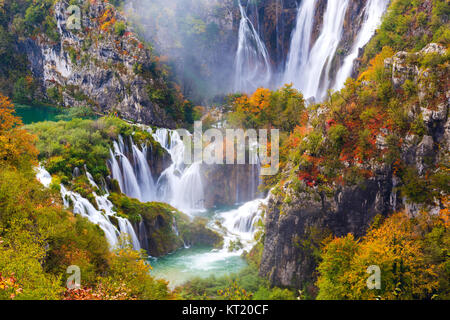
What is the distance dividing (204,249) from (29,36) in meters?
63.6

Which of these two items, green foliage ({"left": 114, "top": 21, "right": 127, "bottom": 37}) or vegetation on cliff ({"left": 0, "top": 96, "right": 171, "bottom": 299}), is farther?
green foliage ({"left": 114, "top": 21, "right": 127, "bottom": 37})

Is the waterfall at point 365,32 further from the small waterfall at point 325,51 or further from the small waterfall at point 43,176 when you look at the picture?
the small waterfall at point 43,176

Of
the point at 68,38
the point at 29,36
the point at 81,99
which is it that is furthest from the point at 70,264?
the point at 29,36

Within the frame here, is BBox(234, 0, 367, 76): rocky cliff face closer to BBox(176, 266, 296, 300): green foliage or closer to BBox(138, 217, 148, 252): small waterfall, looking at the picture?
BBox(138, 217, 148, 252): small waterfall

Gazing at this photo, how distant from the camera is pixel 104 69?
198 feet

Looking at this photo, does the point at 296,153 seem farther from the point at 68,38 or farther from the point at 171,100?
the point at 68,38

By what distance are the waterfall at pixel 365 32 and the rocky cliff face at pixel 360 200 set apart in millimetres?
16255

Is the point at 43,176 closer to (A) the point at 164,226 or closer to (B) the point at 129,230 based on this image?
(B) the point at 129,230

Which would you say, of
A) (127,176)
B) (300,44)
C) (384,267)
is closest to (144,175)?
(127,176)

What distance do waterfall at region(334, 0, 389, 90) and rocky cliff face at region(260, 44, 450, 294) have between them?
640 inches

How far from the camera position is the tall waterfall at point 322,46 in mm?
39000

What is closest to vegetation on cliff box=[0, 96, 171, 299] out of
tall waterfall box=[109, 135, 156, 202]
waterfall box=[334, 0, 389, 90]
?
tall waterfall box=[109, 135, 156, 202]

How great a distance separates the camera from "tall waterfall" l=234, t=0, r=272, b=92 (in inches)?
2613

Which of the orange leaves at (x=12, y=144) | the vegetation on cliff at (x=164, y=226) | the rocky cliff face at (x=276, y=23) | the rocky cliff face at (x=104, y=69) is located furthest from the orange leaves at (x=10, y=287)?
the rocky cliff face at (x=276, y=23)
